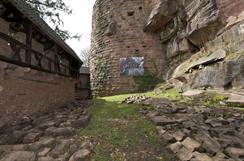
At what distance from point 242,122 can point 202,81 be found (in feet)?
11.2

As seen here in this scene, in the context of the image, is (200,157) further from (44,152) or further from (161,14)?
(161,14)

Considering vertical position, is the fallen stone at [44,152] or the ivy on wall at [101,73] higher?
the ivy on wall at [101,73]

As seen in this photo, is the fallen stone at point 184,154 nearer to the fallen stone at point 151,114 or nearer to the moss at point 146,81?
the fallen stone at point 151,114

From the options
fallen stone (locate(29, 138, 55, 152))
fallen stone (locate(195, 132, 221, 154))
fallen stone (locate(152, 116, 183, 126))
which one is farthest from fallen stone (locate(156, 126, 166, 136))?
fallen stone (locate(29, 138, 55, 152))

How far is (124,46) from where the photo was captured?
14.1 meters

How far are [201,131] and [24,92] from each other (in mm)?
4384

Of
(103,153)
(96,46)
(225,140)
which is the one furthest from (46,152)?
(96,46)

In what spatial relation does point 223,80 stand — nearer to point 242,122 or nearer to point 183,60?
point 242,122

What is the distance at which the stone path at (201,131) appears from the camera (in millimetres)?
3547

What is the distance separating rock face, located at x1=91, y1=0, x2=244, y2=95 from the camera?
8633 millimetres

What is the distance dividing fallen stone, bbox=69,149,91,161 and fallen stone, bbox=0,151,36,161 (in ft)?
2.08

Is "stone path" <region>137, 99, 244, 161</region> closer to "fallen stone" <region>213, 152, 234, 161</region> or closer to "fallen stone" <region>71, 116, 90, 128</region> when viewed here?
"fallen stone" <region>213, 152, 234, 161</region>

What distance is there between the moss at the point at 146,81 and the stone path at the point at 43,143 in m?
8.28

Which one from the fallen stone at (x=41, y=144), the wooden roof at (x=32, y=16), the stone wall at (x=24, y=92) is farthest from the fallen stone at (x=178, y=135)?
the wooden roof at (x=32, y=16)
